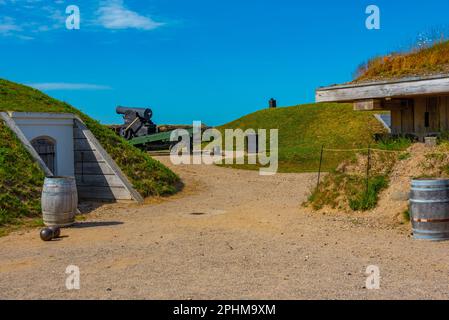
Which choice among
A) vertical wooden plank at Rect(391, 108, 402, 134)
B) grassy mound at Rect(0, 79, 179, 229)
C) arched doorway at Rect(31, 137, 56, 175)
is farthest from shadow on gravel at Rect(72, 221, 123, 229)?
vertical wooden plank at Rect(391, 108, 402, 134)

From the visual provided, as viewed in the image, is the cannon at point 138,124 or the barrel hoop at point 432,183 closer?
the barrel hoop at point 432,183

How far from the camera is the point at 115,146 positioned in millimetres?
18406

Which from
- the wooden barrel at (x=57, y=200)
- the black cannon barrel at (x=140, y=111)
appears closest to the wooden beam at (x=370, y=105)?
the wooden barrel at (x=57, y=200)

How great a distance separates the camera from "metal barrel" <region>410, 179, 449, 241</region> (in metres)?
9.17

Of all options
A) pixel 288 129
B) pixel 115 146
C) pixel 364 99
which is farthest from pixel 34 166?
pixel 288 129

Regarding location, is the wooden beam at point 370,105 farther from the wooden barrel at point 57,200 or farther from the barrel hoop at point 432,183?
the wooden barrel at point 57,200

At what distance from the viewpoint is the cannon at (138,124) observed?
3219cm

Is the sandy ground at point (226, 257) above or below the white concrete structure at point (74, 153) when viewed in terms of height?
below

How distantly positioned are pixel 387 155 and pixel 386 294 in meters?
7.11

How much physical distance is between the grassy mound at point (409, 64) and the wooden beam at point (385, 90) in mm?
373

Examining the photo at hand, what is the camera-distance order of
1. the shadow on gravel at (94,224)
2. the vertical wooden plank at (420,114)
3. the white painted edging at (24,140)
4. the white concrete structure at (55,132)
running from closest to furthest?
the shadow on gravel at (94,224) → the vertical wooden plank at (420,114) → the white painted edging at (24,140) → the white concrete structure at (55,132)

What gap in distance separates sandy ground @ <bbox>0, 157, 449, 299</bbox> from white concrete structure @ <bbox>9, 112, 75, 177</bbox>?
3470 millimetres

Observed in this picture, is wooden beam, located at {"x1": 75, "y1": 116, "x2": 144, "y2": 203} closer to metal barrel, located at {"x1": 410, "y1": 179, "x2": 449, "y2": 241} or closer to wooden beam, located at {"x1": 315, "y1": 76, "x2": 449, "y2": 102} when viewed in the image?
wooden beam, located at {"x1": 315, "y1": 76, "x2": 449, "y2": 102}

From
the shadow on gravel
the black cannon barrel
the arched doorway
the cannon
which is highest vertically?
the black cannon barrel
